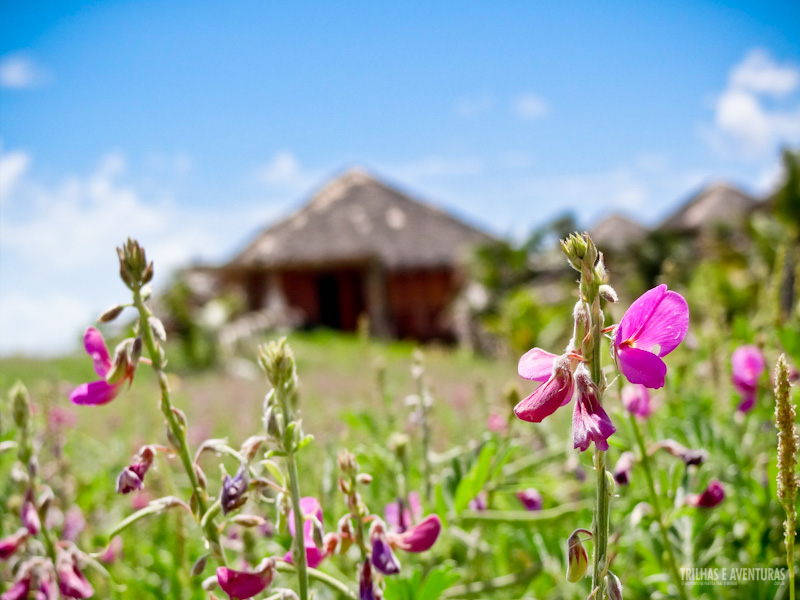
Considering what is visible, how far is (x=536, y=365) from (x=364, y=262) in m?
20.7

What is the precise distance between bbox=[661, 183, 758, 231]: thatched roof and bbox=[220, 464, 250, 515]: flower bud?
29.3 meters

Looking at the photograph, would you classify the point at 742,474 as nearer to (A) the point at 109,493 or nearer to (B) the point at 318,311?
(A) the point at 109,493

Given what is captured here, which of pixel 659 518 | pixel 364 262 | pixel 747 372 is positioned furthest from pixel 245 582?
pixel 364 262

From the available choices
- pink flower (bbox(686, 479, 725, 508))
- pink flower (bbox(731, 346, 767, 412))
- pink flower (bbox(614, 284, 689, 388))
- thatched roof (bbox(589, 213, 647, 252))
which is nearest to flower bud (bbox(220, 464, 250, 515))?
pink flower (bbox(614, 284, 689, 388))

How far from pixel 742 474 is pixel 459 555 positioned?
2.35 ft

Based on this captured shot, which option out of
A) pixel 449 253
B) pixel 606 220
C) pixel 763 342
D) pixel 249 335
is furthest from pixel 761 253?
pixel 606 220

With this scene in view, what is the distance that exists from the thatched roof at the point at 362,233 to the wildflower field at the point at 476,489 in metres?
18.0

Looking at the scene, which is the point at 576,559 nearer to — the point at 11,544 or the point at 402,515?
the point at 402,515

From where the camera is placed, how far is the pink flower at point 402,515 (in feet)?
3.94

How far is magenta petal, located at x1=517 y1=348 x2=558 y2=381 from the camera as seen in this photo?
0.72 meters

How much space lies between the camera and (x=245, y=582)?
779 mm

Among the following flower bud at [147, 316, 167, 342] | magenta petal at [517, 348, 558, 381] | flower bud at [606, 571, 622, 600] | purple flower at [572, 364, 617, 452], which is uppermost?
flower bud at [147, 316, 167, 342]

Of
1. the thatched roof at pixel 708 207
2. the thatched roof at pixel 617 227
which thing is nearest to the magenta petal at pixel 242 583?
the thatched roof at pixel 708 207

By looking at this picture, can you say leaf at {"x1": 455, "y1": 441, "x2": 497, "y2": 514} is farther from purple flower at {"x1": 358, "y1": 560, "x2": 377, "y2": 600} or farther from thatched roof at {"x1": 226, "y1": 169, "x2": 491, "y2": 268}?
thatched roof at {"x1": 226, "y1": 169, "x2": 491, "y2": 268}
